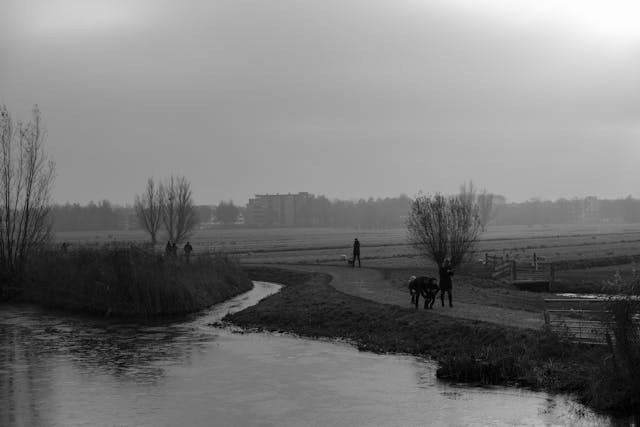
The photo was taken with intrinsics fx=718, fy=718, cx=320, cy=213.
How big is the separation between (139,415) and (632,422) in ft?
34.9

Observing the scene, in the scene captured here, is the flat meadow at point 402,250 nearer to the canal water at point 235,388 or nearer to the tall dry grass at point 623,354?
the canal water at point 235,388

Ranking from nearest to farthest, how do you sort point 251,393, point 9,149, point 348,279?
1. point 251,393
2. point 348,279
3. point 9,149

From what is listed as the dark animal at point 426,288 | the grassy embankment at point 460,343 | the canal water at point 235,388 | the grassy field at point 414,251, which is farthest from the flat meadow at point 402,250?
the canal water at point 235,388

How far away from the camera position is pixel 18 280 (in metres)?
44.0

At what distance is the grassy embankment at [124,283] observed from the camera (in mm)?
35781

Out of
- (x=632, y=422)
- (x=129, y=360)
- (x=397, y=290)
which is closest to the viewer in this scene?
(x=632, y=422)

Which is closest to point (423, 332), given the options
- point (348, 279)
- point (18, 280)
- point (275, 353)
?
point (275, 353)

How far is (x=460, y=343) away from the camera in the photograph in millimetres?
22969

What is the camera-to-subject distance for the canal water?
1572 cm

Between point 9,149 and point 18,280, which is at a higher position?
point 9,149

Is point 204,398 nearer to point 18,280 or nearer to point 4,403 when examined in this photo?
point 4,403

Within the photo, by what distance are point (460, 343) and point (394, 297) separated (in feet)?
33.1

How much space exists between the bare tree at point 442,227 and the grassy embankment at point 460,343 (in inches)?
572

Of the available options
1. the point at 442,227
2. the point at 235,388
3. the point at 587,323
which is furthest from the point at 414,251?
the point at 235,388
